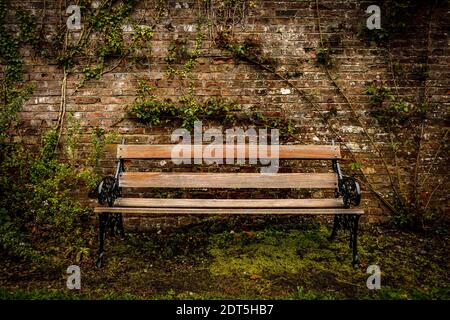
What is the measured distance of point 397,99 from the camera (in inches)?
154

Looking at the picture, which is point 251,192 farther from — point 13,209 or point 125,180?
point 13,209

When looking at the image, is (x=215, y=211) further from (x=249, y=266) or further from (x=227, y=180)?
(x=249, y=266)

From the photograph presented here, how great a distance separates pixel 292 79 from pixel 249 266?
2103 mm

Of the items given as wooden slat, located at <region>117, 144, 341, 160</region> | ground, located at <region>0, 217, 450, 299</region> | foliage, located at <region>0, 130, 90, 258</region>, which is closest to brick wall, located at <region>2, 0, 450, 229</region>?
foliage, located at <region>0, 130, 90, 258</region>

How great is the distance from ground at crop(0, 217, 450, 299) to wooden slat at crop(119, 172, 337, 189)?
2.05 ft

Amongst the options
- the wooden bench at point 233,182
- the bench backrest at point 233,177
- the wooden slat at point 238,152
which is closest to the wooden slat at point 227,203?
the wooden bench at point 233,182

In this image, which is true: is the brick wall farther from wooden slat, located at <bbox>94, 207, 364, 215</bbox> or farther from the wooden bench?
wooden slat, located at <bbox>94, 207, 364, 215</bbox>

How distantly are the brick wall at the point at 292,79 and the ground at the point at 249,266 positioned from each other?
0.67 m

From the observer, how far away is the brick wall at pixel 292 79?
3883 millimetres

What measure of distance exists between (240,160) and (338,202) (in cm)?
118

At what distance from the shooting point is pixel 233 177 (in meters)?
3.51

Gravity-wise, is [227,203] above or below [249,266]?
above

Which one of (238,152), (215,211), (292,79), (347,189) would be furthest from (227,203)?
(292,79)
